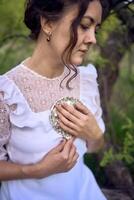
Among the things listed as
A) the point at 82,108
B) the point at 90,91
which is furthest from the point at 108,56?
the point at 82,108

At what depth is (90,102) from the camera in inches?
81.1

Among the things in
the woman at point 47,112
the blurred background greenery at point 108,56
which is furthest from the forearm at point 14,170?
the blurred background greenery at point 108,56

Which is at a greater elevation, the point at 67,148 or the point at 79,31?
the point at 79,31

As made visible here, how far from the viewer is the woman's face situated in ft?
6.12

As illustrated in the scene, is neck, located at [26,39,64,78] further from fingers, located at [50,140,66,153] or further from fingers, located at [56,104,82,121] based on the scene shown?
fingers, located at [50,140,66,153]

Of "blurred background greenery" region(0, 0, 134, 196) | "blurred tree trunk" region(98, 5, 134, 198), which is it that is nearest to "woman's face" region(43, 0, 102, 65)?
"blurred background greenery" region(0, 0, 134, 196)

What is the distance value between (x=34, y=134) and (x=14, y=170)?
0.43 feet

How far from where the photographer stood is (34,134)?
1.88m

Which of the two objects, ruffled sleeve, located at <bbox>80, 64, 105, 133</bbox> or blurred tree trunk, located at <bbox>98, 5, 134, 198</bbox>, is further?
blurred tree trunk, located at <bbox>98, 5, 134, 198</bbox>

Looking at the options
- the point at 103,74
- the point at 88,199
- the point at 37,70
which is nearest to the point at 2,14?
the point at 103,74

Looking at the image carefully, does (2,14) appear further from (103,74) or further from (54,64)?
(54,64)

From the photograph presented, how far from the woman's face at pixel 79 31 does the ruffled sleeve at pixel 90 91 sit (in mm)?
189

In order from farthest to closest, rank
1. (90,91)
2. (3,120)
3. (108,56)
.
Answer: (108,56), (90,91), (3,120)

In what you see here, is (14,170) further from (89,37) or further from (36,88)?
(89,37)
